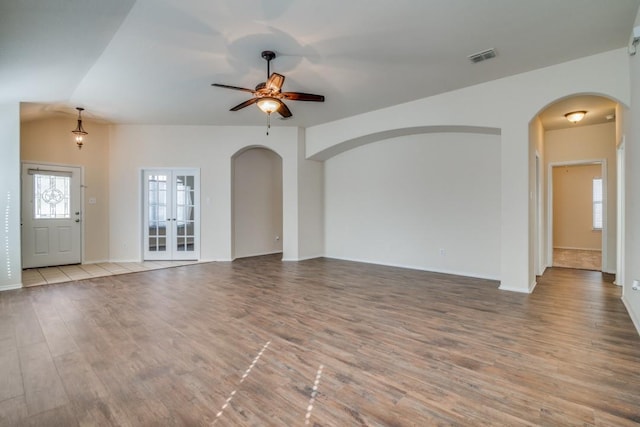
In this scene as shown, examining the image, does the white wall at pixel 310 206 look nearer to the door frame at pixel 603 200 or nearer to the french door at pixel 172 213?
the french door at pixel 172 213

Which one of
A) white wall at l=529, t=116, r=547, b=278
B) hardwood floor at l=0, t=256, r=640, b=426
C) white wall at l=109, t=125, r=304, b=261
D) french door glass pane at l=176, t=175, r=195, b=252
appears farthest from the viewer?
french door glass pane at l=176, t=175, r=195, b=252

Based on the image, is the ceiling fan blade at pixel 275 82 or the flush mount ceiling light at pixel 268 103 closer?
the ceiling fan blade at pixel 275 82

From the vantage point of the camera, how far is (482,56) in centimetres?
373

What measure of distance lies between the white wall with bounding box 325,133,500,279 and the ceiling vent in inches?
69.6

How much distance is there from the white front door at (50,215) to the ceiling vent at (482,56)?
755 centimetres

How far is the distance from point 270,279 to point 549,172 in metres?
5.98

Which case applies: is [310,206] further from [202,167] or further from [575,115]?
[575,115]

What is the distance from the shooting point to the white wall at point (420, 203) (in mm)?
5293

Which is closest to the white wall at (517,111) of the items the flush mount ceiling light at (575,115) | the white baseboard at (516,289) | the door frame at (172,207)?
the white baseboard at (516,289)

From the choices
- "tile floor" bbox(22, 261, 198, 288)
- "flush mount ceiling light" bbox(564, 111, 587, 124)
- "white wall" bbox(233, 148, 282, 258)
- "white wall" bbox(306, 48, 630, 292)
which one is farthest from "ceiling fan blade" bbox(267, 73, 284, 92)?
"flush mount ceiling light" bbox(564, 111, 587, 124)

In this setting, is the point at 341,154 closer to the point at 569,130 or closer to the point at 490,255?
the point at 490,255

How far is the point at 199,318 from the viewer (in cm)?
340

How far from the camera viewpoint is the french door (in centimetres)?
695

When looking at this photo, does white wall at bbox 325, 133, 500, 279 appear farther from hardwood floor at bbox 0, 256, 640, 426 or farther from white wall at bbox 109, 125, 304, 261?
hardwood floor at bbox 0, 256, 640, 426
